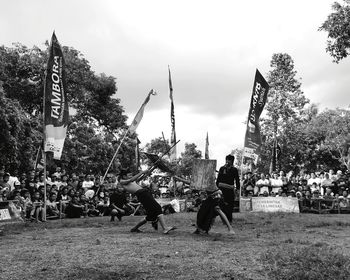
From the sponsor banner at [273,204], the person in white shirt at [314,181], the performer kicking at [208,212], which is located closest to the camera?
the performer kicking at [208,212]

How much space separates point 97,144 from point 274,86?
21900 millimetres

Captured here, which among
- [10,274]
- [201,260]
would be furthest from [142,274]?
[10,274]

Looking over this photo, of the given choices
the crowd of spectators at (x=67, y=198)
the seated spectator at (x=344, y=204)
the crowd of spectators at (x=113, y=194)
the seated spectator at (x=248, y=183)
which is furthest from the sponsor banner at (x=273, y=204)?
the crowd of spectators at (x=67, y=198)

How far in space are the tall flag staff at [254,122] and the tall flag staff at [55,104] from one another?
23.8 feet

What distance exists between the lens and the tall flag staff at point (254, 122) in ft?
61.9

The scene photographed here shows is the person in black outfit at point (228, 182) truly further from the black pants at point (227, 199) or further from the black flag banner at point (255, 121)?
the black flag banner at point (255, 121)

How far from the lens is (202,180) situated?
10555mm

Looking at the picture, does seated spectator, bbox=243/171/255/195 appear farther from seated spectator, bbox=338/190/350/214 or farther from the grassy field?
the grassy field

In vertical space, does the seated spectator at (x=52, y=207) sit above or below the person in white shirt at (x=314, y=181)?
below

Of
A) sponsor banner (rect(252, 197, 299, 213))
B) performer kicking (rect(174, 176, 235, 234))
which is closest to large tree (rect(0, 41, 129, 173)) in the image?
sponsor banner (rect(252, 197, 299, 213))

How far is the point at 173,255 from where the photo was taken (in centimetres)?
752

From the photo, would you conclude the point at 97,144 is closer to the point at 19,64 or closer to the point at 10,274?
the point at 19,64

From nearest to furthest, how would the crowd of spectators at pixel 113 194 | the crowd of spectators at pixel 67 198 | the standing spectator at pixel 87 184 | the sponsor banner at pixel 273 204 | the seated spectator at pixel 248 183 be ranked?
the crowd of spectators at pixel 67 198
the crowd of spectators at pixel 113 194
the sponsor banner at pixel 273 204
the standing spectator at pixel 87 184
the seated spectator at pixel 248 183

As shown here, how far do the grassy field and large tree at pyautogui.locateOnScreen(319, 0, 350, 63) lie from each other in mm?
11391
